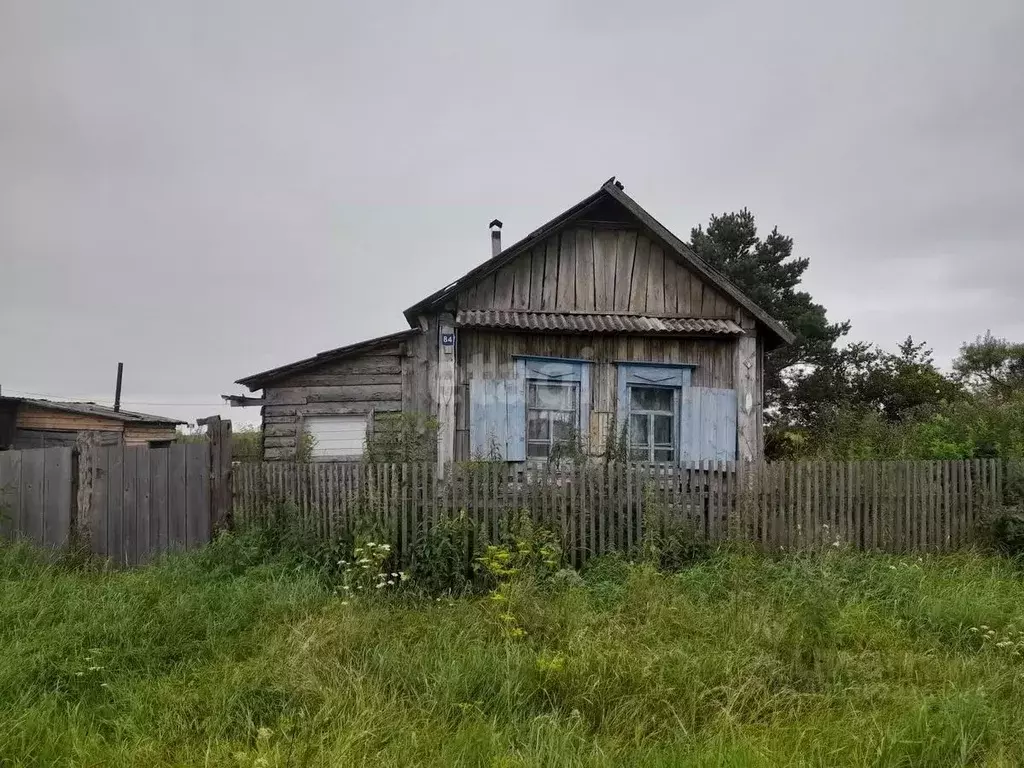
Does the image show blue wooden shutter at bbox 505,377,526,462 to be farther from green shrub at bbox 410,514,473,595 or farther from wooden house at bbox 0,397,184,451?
wooden house at bbox 0,397,184,451

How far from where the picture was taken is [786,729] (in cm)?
338

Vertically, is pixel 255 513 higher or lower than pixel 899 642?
higher

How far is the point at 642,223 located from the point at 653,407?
10.5 feet

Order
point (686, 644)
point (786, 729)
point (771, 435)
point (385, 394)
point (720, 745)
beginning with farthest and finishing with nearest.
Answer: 1. point (771, 435)
2. point (385, 394)
3. point (686, 644)
4. point (786, 729)
5. point (720, 745)

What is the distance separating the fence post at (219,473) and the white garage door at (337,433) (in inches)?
137

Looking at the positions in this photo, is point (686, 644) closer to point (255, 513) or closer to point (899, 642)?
point (899, 642)

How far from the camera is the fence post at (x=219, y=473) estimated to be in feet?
23.7

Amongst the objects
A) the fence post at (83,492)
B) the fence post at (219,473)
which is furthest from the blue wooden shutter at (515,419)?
the fence post at (83,492)

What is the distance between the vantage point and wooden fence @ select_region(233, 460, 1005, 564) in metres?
6.80

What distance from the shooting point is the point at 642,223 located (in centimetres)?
1017

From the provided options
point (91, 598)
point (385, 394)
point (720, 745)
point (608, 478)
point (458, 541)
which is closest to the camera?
point (720, 745)

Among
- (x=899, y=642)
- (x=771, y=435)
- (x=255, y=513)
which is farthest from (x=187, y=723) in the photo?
(x=771, y=435)

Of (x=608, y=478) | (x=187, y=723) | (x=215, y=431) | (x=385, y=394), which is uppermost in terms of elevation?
(x=385, y=394)

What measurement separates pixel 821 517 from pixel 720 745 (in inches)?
196
